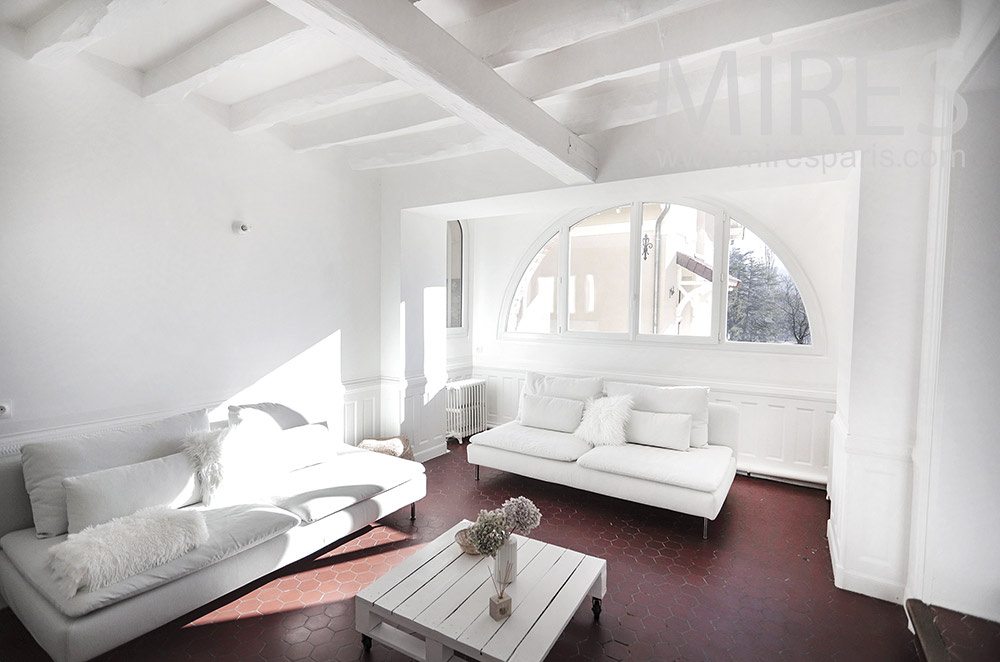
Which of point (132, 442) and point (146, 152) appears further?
point (146, 152)

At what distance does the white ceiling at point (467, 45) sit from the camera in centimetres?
197

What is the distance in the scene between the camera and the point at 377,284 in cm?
479

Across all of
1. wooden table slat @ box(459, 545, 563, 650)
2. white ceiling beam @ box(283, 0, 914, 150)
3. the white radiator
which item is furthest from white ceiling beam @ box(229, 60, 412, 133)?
Answer: the white radiator

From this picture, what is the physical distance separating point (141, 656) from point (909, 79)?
15.1ft

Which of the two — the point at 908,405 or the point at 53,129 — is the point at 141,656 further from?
the point at 908,405

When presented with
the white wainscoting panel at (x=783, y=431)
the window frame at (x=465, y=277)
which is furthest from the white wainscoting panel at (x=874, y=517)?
the window frame at (x=465, y=277)

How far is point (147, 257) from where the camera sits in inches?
122

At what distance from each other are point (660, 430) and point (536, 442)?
3.22 ft

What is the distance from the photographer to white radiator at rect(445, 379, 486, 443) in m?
5.58

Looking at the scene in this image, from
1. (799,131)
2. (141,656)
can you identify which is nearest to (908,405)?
(799,131)

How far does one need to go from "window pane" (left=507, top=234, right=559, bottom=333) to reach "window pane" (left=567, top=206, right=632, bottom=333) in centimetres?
24

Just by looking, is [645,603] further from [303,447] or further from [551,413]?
[303,447]

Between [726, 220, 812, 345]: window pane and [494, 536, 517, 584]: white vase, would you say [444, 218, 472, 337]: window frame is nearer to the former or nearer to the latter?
[726, 220, 812, 345]: window pane

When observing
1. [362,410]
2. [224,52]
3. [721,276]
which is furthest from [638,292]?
[224,52]
